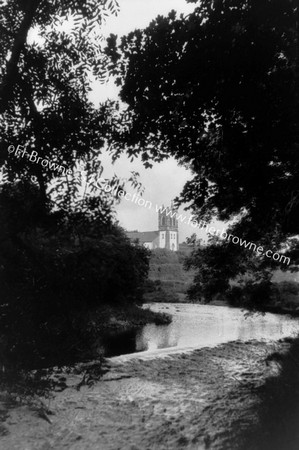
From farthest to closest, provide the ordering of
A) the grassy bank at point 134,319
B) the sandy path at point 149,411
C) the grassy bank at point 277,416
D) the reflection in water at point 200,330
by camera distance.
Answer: the grassy bank at point 134,319 < the reflection in water at point 200,330 < the sandy path at point 149,411 < the grassy bank at point 277,416

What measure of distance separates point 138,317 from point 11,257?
1000 inches

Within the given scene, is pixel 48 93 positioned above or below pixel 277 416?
above

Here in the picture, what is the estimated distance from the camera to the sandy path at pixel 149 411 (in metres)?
6.98

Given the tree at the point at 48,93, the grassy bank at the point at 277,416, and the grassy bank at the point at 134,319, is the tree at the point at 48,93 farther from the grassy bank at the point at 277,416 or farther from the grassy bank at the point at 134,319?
the grassy bank at the point at 134,319

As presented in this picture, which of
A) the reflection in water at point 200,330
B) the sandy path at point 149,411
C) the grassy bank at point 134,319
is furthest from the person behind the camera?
the grassy bank at point 134,319

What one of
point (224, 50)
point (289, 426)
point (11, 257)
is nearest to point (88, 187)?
point (11, 257)

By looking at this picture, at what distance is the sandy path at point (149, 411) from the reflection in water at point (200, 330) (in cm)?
740

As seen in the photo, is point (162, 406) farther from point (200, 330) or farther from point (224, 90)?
point (200, 330)

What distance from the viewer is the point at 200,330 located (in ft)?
88.9

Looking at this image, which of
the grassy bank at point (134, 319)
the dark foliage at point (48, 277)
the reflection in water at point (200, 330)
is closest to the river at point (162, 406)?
the dark foliage at point (48, 277)

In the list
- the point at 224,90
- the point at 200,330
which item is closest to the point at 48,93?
the point at 224,90

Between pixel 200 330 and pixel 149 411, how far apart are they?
19.0 meters

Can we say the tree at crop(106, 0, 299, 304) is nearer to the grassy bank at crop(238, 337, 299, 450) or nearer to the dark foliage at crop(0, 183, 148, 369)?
the dark foliage at crop(0, 183, 148, 369)

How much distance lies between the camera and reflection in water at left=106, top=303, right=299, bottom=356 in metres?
22.5
